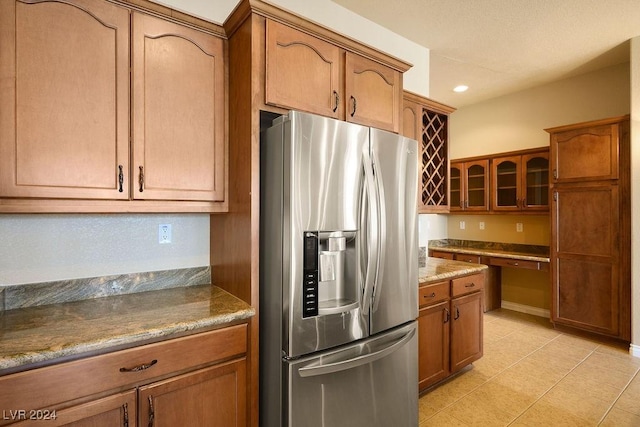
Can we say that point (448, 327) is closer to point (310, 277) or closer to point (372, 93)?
point (310, 277)

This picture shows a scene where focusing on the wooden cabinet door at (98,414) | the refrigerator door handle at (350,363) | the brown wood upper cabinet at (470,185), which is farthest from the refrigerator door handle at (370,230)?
the brown wood upper cabinet at (470,185)

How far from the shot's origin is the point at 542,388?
2562 millimetres

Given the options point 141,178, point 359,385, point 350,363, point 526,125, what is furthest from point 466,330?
point 526,125

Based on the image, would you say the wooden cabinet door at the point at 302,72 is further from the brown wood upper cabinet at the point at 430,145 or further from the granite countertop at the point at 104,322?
the brown wood upper cabinet at the point at 430,145

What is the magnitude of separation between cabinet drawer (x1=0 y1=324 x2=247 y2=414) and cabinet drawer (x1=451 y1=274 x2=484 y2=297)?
1743mm

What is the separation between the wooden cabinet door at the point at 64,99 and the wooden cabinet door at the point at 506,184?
4.33 meters

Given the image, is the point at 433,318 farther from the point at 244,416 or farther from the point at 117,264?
the point at 117,264

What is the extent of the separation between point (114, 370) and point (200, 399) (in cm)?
38

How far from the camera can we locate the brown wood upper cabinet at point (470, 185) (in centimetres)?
454

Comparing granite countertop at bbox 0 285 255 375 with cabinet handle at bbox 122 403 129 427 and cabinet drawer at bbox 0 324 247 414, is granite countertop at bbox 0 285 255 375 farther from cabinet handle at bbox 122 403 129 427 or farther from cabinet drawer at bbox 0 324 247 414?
cabinet handle at bbox 122 403 129 427

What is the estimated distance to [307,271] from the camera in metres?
1.50

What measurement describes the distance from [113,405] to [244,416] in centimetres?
57

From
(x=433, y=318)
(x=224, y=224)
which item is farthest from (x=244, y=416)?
(x=433, y=318)

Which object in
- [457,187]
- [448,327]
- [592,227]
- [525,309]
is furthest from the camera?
[457,187]
